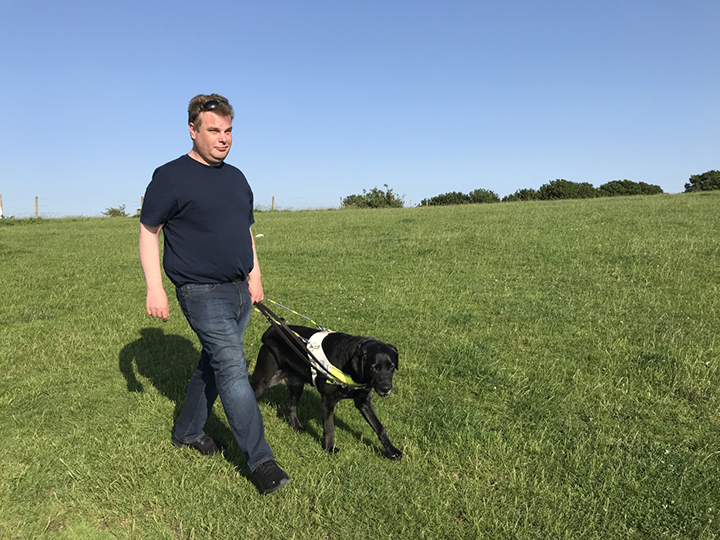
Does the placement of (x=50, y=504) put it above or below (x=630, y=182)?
below

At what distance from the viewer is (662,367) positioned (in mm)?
5660

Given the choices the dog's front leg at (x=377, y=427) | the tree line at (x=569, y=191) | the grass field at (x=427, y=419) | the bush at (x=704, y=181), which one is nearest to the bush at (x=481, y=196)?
the tree line at (x=569, y=191)

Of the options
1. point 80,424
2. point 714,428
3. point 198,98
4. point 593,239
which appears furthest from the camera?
point 593,239

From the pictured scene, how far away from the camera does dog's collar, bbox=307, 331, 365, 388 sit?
157 inches

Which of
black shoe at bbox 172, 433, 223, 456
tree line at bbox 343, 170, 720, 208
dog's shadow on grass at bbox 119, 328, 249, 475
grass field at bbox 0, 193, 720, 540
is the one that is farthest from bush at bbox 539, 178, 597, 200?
black shoe at bbox 172, 433, 223, 456

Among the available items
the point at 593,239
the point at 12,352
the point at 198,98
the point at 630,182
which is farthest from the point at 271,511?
the point at 630,182

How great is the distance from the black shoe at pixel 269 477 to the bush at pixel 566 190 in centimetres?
5532

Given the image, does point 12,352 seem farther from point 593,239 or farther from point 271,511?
point 593,239

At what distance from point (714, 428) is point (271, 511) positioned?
3881 mm

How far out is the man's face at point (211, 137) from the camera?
3418 millimetres

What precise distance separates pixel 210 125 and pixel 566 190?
56.6 m

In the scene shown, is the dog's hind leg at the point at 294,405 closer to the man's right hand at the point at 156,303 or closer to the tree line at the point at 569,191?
the man's right hand at the point at 156,303

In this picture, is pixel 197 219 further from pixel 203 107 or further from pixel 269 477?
pixel 269 477

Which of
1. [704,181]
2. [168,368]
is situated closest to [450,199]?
[704,181]
